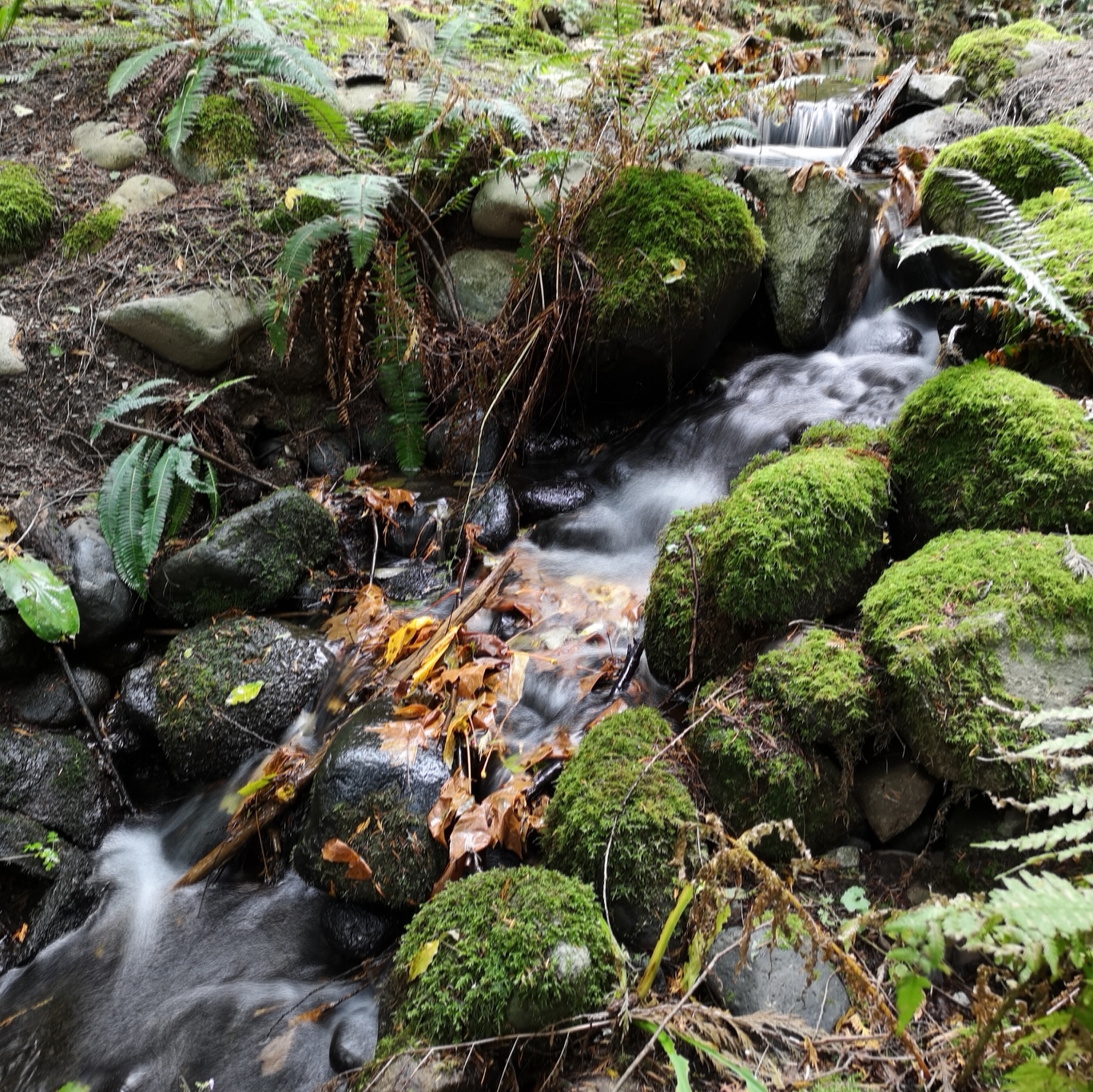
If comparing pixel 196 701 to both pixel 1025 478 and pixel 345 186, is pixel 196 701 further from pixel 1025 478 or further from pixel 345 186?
pixel 1025 478

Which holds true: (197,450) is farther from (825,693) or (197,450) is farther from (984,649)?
(984,649)

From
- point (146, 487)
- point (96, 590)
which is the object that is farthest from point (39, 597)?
point (146, 487)

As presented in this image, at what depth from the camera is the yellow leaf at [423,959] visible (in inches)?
85.8

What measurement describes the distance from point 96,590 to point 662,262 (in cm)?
400

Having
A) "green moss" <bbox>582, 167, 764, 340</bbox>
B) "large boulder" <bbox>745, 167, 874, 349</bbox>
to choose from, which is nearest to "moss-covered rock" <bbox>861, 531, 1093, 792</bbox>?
"green moss" <bbox>582, 167, 764, 340</bbox>

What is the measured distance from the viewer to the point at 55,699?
3.96 meters

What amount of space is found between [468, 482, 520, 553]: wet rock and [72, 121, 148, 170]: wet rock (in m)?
3.97

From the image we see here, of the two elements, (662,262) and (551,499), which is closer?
(662,262)

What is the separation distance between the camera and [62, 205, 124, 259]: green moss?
516 cm

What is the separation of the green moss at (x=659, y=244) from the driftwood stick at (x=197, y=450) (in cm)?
256

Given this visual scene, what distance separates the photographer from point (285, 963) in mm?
2979

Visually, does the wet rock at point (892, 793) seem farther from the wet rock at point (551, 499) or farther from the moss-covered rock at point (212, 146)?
the moss-covered rock at point (212, 146)

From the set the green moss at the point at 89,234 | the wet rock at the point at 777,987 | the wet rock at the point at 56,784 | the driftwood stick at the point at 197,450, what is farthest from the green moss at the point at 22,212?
the wet rock at the point at 777,987

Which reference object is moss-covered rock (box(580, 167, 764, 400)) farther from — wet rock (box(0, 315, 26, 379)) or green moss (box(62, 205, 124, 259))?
wet rock (box(0, 315, 26, 379))
